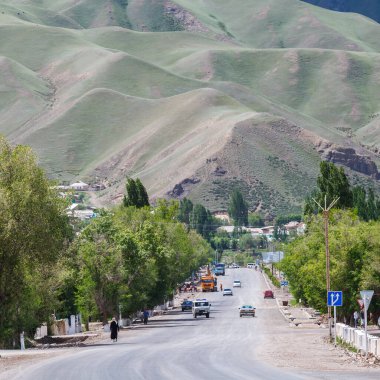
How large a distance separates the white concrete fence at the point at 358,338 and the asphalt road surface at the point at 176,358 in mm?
5283

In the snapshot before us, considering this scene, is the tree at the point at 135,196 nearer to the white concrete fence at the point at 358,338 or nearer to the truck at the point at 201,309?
the truck at the point at 201,309

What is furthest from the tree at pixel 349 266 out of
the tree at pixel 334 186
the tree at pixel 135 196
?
the tree at pixel 135 196

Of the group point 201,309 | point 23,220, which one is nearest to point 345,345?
point 23,220

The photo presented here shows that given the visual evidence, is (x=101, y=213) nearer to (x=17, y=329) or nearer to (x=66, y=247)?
(x=66, y=247)

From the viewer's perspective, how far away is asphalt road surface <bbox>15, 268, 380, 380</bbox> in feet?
157

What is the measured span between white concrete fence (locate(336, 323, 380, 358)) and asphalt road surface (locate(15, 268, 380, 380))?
5.28 metres

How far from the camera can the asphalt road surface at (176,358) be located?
1881 inches

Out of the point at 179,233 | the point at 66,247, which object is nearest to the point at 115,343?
the point at 66,247

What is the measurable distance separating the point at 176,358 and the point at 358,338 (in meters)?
10.9

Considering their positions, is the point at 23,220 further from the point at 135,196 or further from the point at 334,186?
the point at 135,196

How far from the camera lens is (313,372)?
49.8 m

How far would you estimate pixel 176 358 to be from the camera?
197 ft

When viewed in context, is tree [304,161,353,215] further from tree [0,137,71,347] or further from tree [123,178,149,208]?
tree [0,137,71,347]

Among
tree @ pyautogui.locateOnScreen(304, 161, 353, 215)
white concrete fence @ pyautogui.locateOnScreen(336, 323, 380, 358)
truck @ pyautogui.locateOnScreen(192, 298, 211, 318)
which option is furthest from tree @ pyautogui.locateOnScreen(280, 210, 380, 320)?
tree @ pyautogui.locateOnScreen(304, 161, 353, 215)
